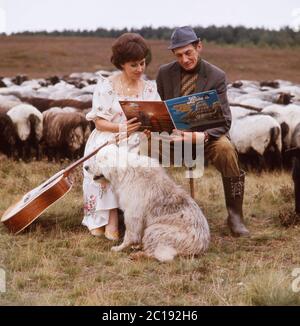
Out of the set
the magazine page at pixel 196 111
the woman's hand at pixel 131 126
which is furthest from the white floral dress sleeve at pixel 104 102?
the magazine page at pixel 196 111

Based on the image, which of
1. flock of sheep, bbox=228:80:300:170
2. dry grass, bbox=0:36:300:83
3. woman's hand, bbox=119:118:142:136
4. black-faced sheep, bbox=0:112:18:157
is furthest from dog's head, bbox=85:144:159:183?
dry grass, bbox=0:36:300:83

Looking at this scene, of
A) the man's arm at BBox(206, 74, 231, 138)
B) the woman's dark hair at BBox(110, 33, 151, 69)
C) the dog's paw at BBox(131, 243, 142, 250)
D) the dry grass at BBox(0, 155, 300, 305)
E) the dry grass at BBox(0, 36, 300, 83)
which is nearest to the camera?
the dry grass at BBox(0, 155, 300, 305)

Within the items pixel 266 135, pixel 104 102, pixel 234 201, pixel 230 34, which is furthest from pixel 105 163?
pixel 230 34

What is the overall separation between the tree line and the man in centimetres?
1379

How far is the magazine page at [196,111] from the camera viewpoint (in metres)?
5.06

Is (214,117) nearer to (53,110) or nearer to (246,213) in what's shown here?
(246,213)

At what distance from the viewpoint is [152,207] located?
4996mm

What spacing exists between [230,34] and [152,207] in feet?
80.2

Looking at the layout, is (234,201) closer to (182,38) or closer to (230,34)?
(182,38)

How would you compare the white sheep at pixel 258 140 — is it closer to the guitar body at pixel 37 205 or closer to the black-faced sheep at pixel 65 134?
the black-faced sheep at pixel 65 134

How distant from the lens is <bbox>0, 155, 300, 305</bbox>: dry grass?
3.93 meters

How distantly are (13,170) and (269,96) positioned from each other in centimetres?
667

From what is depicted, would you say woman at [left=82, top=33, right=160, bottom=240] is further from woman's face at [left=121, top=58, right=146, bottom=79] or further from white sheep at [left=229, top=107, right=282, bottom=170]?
white sheep at [left=229, top=107, right=282, bottom=170]
